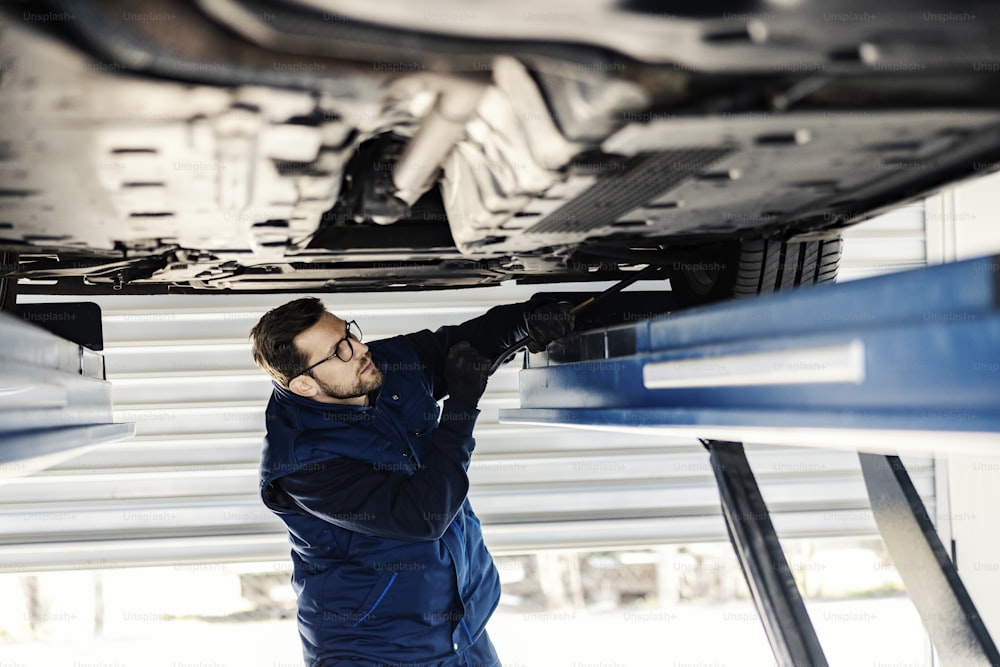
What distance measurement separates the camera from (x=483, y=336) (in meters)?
2.07

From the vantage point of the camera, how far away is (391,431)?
2.00m

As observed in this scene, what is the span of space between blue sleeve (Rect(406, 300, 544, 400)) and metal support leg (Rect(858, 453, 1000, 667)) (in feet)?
2.86

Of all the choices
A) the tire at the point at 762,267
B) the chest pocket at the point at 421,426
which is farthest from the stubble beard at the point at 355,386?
the tire at the point at 762,267

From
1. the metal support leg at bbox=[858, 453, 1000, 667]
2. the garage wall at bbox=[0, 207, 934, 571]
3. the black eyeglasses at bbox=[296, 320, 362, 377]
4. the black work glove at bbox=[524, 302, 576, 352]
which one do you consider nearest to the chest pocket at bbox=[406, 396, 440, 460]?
the black eyeglasses at bbox=[296, 320, 362, 377]

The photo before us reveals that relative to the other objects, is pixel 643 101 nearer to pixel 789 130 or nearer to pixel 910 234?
pixel 789 130

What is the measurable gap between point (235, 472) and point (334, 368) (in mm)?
1544

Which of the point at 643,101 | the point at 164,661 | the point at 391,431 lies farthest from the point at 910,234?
the point at 164,661

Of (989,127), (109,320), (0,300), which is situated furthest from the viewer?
(109,320)

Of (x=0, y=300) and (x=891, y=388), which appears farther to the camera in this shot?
(x=0, y=300)

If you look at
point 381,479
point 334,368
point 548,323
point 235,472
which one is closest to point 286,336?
point 334,368

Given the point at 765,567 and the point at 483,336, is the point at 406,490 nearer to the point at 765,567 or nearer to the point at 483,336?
the point at 483,336

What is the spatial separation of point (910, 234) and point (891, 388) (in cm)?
325

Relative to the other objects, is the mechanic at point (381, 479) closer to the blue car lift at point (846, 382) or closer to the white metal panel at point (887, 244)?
the blue car lift at point (846, 382)

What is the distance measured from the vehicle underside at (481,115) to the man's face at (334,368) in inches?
20.2
